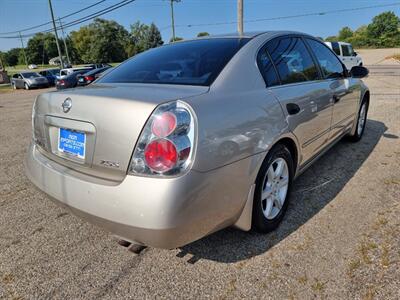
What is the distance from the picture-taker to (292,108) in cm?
232

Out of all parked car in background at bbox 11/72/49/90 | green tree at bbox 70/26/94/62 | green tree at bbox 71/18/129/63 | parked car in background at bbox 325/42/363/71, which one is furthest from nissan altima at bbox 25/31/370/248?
green tree at bbox 70/26/94/62

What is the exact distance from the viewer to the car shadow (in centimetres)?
215

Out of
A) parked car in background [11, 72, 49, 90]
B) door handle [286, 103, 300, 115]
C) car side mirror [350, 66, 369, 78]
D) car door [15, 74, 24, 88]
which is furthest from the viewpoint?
car door [15, 74, 24, 88]

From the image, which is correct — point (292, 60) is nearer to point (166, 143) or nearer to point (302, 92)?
point (302, 92)

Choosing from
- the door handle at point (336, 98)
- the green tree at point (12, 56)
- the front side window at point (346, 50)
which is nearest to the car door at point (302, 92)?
the door handle at point (336, 98)

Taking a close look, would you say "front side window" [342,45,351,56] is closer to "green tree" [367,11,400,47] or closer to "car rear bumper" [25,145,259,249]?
"car rear bumper" [25,145,259,249]

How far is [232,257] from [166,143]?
1069 mm

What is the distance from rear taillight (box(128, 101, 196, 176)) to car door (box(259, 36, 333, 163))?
948 mm

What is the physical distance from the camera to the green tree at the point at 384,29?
63584mm

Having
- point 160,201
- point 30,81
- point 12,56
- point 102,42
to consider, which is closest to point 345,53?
point 160,201

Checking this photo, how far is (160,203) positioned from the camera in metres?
1.47

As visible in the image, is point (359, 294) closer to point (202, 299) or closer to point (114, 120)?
point (202, 299)

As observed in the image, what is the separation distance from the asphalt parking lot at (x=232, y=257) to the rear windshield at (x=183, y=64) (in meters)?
1.25

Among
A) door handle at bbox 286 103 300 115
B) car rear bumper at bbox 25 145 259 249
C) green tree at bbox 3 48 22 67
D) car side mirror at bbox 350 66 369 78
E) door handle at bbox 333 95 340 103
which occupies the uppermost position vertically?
green tree at bbox 3 48 22 67
